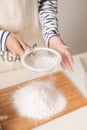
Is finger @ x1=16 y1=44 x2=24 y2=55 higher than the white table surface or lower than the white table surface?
higher

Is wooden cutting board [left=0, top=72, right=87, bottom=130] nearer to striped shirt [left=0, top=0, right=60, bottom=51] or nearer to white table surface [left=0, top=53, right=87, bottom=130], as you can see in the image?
white table surface [left=0, top=53, right=87, bottom=130]

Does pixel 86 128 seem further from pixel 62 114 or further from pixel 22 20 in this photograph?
pixel 22 20

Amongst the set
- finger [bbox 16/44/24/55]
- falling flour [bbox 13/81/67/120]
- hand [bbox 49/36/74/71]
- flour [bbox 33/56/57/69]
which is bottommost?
falling flour [bbox 13/81/67/120]

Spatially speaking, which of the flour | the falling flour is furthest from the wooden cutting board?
the flour

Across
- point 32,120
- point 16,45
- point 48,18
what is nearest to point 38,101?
point 32,120

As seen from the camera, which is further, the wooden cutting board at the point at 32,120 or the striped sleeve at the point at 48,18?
the striped sleeve at the point at 48,18

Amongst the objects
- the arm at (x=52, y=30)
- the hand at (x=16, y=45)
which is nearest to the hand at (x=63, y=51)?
the arm at (x=52, y=30)

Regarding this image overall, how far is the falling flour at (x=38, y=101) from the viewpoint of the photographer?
64 centimetres

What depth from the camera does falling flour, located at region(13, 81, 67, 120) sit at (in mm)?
637

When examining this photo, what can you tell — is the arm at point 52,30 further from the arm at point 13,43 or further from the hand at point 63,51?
the arm at point 13,43

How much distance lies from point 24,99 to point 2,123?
0.31 ft

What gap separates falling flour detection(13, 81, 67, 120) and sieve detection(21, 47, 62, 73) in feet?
0.26

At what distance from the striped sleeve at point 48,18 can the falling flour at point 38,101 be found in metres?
0.18

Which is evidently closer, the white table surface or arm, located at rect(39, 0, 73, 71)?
the white table surface
